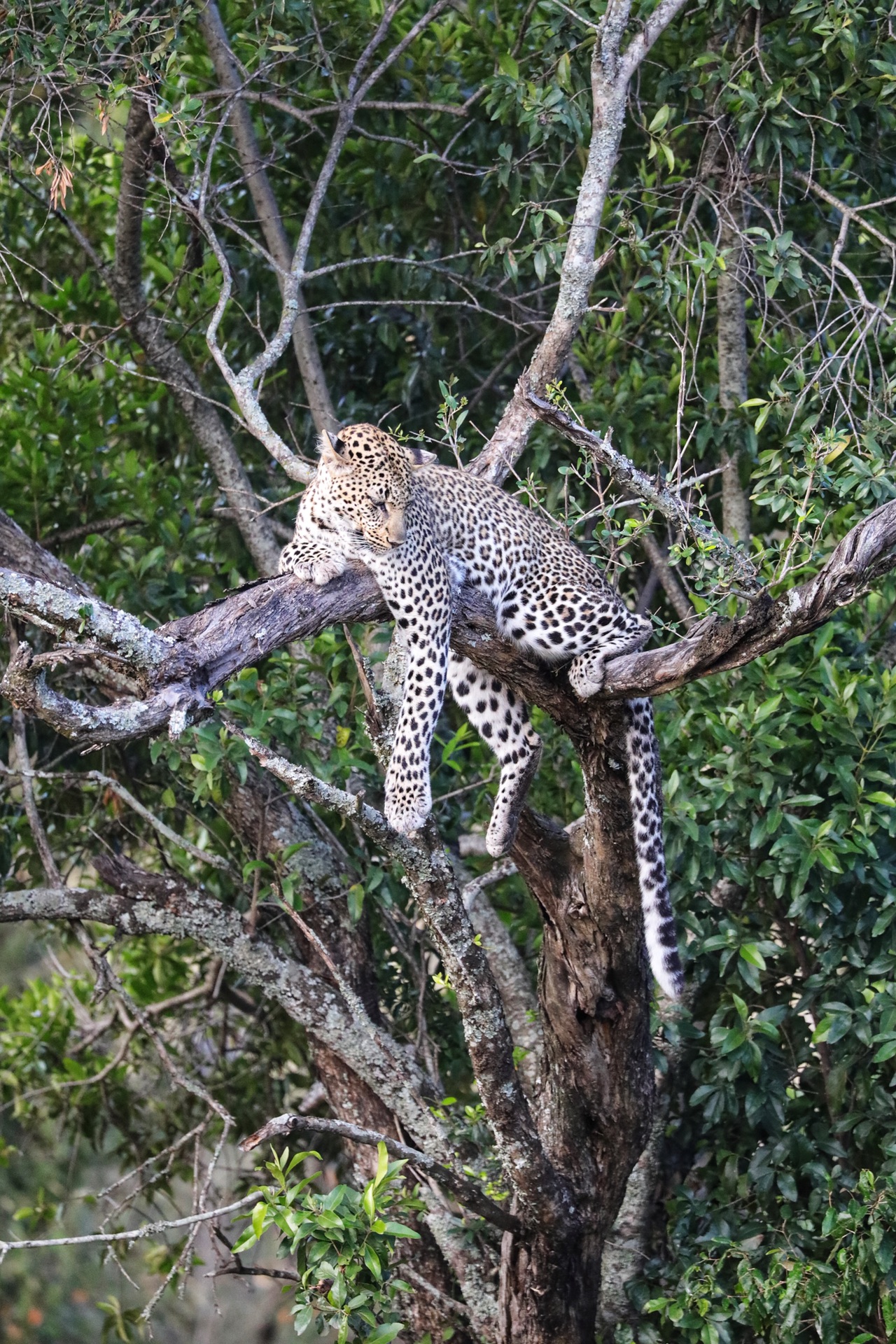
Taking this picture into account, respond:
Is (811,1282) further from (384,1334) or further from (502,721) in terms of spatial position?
(502,721)

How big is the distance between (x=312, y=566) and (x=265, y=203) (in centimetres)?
331

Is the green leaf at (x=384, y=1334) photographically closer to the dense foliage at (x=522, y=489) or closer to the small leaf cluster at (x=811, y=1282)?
the dense foliage at (x=522, y=489)

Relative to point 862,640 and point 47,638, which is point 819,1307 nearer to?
point 862,640

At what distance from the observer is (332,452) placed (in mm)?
5242

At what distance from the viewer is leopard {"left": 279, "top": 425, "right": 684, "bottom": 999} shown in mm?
4848

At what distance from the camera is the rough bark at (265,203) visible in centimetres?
688

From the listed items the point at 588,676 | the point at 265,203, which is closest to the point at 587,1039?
the point at 588,676

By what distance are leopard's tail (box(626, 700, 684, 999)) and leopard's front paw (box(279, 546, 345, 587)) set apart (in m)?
1.12

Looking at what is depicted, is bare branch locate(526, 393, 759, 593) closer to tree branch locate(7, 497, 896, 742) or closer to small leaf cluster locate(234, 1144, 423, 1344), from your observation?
tree branch locate(7, 497, 896, 742)

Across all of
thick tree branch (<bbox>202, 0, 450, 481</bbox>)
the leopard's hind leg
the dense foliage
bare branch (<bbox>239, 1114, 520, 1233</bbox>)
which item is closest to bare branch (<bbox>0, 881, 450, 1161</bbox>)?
the dense foliage

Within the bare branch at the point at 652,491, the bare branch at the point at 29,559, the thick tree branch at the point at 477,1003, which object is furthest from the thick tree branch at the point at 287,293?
the bare branch at the point at 652,491

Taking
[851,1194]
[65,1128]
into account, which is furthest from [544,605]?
[65,1128]

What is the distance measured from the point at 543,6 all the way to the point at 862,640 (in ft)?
10.4

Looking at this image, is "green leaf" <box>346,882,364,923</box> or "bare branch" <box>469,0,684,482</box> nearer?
"bare branch" <box>469,0,684,482</box>
